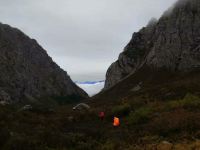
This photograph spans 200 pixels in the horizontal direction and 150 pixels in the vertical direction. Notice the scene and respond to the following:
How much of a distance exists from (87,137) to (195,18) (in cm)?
10233

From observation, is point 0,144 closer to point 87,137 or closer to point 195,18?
point 87,137

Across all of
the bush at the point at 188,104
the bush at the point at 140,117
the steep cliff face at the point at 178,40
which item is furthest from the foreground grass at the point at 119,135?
the steep cliff face at the point at 178,40

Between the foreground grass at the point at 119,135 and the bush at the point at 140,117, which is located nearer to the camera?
the foreground grass at the point at 119,135

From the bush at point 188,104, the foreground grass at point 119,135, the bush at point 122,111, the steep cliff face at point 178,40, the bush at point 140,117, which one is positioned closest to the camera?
the foreground grass at point 119,135

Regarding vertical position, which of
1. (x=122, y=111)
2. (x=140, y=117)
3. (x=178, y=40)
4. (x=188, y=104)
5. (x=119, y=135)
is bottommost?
(x=119, y=135)

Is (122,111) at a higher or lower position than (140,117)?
higher

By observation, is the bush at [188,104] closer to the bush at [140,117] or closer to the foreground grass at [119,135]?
the foreground grass at [119,135]

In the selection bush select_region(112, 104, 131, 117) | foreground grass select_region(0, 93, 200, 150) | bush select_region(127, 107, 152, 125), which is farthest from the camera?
bush select_region(112, 104, 131, 117)

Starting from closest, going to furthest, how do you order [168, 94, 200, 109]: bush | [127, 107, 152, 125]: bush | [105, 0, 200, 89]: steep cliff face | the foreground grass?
the foreground grass < [127, 107, 152, 125]: bush < [168, 94, 200, 109]: bush < [105, 0, 200, 89]: steep cliff face

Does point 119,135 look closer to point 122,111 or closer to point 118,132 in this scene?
point 118,132

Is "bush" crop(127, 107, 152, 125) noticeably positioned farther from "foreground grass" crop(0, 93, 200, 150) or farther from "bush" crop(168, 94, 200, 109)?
"bush" crop(168, 94, 200, 109)

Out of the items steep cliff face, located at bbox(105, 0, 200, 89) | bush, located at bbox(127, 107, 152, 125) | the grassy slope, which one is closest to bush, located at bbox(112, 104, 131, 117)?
the grassy slope

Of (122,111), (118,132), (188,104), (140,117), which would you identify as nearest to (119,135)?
(118,132)

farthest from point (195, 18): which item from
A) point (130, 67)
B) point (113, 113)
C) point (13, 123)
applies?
point (13, 123)
